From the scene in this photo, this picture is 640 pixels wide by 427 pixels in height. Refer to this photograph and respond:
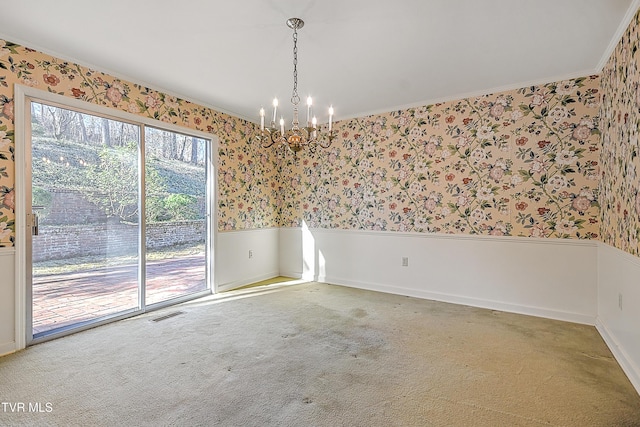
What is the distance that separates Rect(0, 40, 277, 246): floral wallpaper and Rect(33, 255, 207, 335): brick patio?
60cm

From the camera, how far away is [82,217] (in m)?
3.14

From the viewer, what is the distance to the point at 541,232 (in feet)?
11.6

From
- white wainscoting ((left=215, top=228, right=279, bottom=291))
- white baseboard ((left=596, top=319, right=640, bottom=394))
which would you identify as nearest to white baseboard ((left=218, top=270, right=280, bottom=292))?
white wainscoting ((left=215, top=228, right=279, bottom=291))

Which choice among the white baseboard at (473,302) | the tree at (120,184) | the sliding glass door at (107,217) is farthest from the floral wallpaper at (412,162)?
the white baseboard at (473,302)

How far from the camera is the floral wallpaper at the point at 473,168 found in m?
3.36

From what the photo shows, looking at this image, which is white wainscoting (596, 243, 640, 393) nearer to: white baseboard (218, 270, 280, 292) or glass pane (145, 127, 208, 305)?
white baseboard (218, 270, 280, 292)

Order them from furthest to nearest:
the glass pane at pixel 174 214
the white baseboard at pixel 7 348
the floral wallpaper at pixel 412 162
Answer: the glass pane at pixel 174 214, the floral wallpaper at pixel 412 162, the white baseboard at pixel 7 348

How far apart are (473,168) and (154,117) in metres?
3.78

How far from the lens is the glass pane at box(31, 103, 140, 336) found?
291cm

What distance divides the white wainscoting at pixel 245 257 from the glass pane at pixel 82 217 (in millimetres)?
1168

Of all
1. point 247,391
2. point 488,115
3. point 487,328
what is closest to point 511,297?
point 487,328

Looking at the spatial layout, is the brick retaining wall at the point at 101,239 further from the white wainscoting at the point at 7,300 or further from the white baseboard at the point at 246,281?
the white baseboard at the point at 246,281

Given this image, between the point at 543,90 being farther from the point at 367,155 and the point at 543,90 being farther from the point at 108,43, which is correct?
the point at 108,43

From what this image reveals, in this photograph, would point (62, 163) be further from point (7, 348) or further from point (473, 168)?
point (473, 168)
